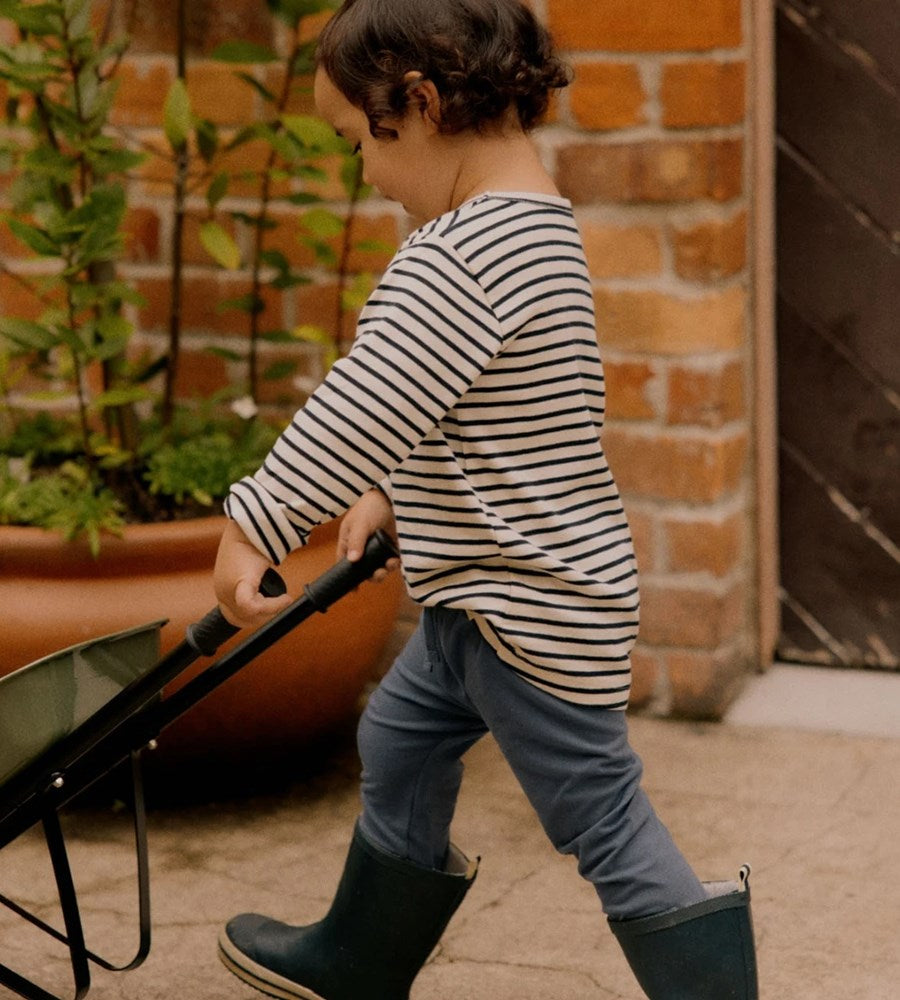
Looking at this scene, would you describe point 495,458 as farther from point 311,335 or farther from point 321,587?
point 311,335

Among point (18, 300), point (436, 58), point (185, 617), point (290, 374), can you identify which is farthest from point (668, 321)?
point (18, 300)

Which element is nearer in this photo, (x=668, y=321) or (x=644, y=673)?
(x=668, y=321)

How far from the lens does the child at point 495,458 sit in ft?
5.34

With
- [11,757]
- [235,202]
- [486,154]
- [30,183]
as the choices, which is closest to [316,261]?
[235,202]

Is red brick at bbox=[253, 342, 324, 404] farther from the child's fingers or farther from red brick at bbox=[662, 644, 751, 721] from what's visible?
the child's fingers

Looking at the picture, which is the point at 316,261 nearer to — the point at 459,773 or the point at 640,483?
the point at 640,483

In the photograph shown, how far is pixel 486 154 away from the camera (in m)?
1.74

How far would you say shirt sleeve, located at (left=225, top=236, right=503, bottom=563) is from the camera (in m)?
1.62

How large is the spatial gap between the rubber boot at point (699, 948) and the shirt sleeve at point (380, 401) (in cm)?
56

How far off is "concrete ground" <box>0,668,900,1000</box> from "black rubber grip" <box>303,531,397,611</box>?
621mm

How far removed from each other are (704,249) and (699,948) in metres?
1.32

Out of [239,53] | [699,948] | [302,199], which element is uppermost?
[239,53]

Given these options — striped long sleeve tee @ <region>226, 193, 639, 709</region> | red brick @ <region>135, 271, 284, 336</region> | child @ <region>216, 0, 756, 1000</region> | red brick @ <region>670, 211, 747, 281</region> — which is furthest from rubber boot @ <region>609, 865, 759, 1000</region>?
red brick @ <region>135, 271, 284, 336</region>

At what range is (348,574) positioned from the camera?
1.73m
